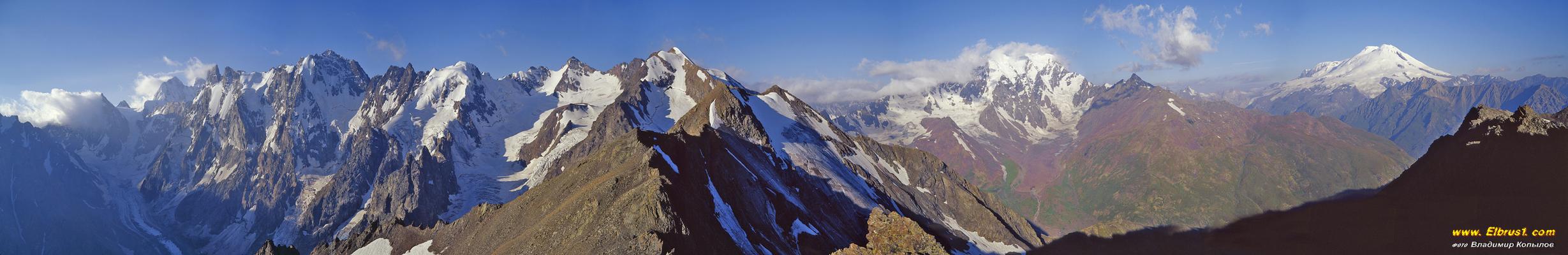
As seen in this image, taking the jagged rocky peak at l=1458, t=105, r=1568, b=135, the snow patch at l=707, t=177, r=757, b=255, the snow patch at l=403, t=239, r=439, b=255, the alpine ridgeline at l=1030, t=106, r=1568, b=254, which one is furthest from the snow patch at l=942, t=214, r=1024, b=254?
the alpine ridgeline at l=1030, t=106, r=1568, b=254

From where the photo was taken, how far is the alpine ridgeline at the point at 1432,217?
789cm

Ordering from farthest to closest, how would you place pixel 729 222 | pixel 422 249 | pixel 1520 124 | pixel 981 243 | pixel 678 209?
pixel 981 243
pixel 422 249
pixel 729 222
pixel 678 209
pixel 1520 124

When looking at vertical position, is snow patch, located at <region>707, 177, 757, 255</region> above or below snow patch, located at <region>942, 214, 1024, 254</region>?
above

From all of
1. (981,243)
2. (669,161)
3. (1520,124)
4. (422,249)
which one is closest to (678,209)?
(669,161)

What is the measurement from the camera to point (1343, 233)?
855 cm

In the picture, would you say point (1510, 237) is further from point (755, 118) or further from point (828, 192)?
point (755, 118)

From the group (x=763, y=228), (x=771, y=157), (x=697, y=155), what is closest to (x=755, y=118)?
(x=771, y=157)

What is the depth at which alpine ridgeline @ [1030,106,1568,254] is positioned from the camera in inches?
311

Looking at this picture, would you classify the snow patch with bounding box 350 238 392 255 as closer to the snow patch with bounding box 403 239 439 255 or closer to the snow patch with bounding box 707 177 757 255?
the snow patch with bounding box 403 239 439 255

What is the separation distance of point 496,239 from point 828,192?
262 ft

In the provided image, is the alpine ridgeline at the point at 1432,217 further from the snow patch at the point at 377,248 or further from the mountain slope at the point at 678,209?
the snow patch at the point at 377,248

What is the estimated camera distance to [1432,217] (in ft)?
26.5

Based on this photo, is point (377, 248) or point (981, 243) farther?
point (981, 243)

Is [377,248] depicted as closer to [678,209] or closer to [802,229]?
[678,209]
